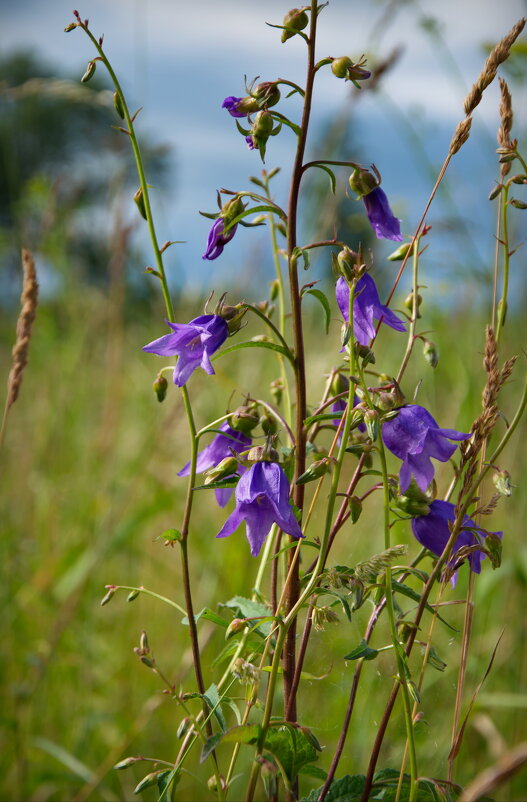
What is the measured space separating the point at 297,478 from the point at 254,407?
0.49ft

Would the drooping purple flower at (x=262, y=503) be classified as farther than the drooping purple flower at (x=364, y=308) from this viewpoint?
No

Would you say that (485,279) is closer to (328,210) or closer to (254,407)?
(328,210)

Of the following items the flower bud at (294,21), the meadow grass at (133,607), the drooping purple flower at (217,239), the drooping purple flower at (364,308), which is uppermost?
the flower bud at (294,21)

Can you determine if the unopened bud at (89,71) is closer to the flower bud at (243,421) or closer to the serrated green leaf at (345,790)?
the flower bud at (243,421)

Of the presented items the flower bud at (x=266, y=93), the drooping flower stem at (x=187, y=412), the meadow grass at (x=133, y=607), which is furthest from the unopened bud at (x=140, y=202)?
the meadow grass at (x=133, y=607)

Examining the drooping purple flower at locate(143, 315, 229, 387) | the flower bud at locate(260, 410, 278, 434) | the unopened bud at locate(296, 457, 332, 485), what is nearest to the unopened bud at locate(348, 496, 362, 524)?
the unopened bud at locate(296, 457, 332, 485)

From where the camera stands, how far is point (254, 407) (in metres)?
A: 1.18

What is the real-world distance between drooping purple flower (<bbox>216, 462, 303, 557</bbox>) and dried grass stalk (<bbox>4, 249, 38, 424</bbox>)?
1.75 feet

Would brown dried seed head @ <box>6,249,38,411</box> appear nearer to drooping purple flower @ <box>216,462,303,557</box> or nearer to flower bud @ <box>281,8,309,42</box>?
drooping purple flower @ <box>216,462,303,557</box>

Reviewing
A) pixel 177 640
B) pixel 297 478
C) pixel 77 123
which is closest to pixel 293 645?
pixel 297 478

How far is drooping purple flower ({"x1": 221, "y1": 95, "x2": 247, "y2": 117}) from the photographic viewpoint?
107 cm

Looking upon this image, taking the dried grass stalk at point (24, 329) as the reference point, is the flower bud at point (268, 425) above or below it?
below

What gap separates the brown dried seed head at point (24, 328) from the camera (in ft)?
4.53

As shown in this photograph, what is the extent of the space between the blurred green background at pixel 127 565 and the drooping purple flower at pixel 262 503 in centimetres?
29
